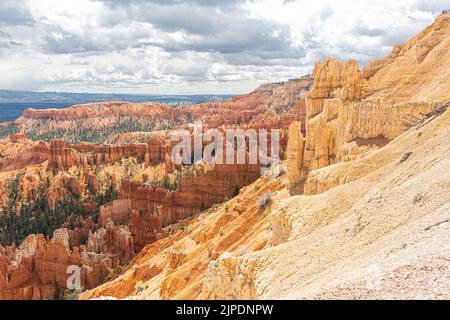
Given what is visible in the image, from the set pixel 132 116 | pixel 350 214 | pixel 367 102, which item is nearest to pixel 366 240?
pixel 350 214

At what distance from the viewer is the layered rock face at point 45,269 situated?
34906 millimetres

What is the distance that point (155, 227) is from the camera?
153 ft

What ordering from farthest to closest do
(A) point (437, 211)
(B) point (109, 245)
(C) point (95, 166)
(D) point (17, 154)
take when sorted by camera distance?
(D) point (17, 154) < (C) point (95, 166) < (B) point (109, 245) < (A) point (437, 211)

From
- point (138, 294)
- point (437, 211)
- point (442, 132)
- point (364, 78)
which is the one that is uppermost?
point (364, 78)

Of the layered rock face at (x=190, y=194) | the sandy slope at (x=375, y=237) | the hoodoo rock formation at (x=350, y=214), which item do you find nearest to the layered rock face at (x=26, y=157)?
the layered rock face at (x=190, y=194)

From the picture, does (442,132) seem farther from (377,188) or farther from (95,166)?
(95,166)

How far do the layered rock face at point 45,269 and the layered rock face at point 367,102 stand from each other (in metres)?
20.4

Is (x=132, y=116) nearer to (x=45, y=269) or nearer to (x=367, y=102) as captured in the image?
(x=45, y=269)

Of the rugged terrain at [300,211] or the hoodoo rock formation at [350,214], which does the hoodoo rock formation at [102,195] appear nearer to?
the rugged terrain at [300,211]

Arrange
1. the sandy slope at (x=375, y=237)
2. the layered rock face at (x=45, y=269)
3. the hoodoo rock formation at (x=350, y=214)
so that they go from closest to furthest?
the sandy slope at (x=375, y=237) < the hoodoo rock formation at (x=350, y=214) < the layered rock face at (x=45, y=269)

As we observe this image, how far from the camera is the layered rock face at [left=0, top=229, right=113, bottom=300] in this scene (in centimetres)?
3491

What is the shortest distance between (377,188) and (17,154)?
91.8 meters
